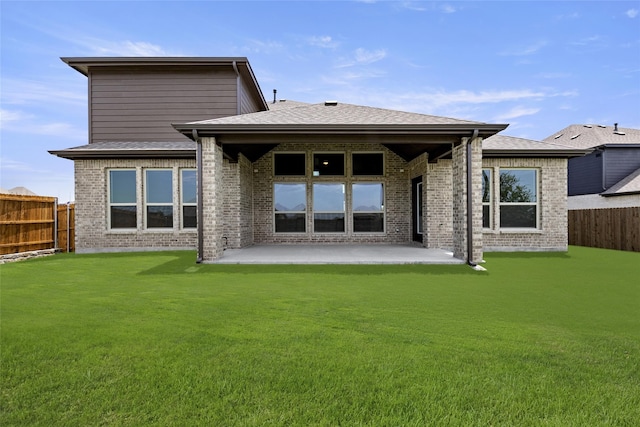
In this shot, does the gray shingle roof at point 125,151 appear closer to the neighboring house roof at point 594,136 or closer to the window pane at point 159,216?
the window pane at point 159,216

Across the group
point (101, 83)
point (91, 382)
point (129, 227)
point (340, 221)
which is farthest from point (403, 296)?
point (101, 83)

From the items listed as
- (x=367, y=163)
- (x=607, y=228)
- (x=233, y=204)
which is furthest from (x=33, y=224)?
(x=607, y=228)

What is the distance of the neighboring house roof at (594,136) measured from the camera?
18.1m

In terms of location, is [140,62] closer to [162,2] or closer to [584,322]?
[162,2]

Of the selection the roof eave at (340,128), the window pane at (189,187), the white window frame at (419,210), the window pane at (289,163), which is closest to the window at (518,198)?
the white window frame at (419,210)

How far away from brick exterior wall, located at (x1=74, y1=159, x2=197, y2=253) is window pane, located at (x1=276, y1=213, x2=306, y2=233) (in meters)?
2.91

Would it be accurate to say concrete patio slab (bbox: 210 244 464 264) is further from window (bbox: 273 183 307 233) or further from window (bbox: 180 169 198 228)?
window (bbox: 180 169 198 228)

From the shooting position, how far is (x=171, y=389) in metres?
2.36

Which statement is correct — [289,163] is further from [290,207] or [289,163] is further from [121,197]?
[121,197]

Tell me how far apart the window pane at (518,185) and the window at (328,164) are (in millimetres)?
5297

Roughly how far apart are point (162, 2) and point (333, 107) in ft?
22.8

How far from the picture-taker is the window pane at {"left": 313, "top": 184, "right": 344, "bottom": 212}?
12.5 meters

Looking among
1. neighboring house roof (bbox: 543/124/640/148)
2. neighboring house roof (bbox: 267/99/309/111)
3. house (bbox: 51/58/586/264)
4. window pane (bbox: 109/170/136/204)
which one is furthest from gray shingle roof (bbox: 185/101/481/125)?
neighboring house roof (bbox: 543/124/640/148)

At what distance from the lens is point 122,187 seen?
444 inches
